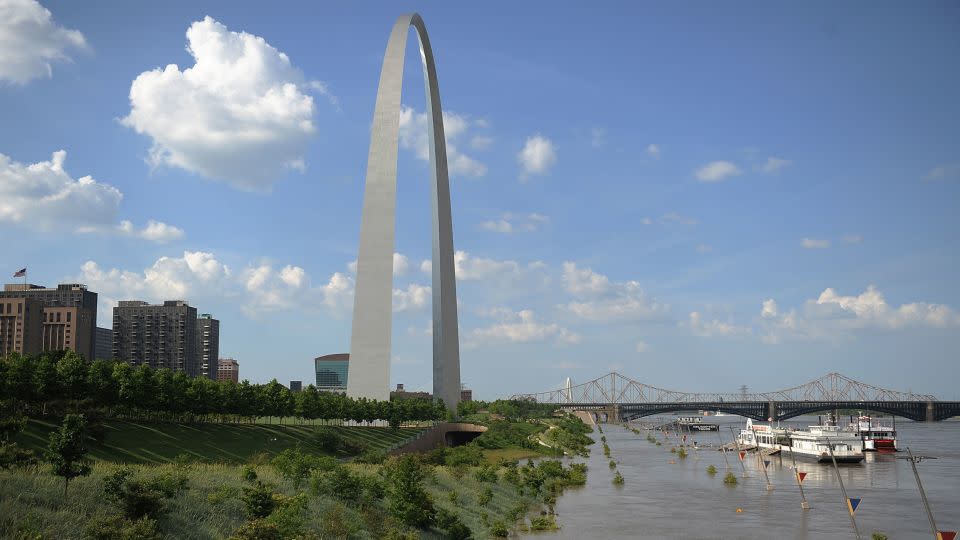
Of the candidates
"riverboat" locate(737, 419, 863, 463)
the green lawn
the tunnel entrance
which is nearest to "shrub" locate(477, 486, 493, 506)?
the green lawn

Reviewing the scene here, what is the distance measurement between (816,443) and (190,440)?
2630 inches

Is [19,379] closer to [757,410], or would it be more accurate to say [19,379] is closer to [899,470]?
[899,470]

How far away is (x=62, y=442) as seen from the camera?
19.5 meters

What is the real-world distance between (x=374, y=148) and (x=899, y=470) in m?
58.2

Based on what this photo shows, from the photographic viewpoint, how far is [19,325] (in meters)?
174

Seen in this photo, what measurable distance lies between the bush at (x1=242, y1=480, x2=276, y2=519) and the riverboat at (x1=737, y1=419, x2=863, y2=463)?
6167 centimetres

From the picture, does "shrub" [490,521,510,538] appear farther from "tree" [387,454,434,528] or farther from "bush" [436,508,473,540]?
"tree" [387,454,434,528]

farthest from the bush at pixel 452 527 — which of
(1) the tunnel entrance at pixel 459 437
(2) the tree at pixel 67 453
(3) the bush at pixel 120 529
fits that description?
(1) the tunnel entrance at pixel 459 437

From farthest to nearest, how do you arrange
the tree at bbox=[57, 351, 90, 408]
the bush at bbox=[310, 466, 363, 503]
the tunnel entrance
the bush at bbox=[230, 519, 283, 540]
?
the tunnel entrance → the tree at bbox=[57, 351, 90, 408] → the bush at bbox=[310, 466, 363, 503] → the bush at bbox=[230, 519, 283, 540]

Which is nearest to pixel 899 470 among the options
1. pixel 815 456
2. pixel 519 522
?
pixel 815 456

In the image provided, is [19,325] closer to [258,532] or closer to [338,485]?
[338,485]

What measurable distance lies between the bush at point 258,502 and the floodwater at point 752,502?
17.3 meters

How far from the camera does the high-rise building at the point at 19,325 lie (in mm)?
173500

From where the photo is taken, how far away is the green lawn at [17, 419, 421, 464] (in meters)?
40.0
